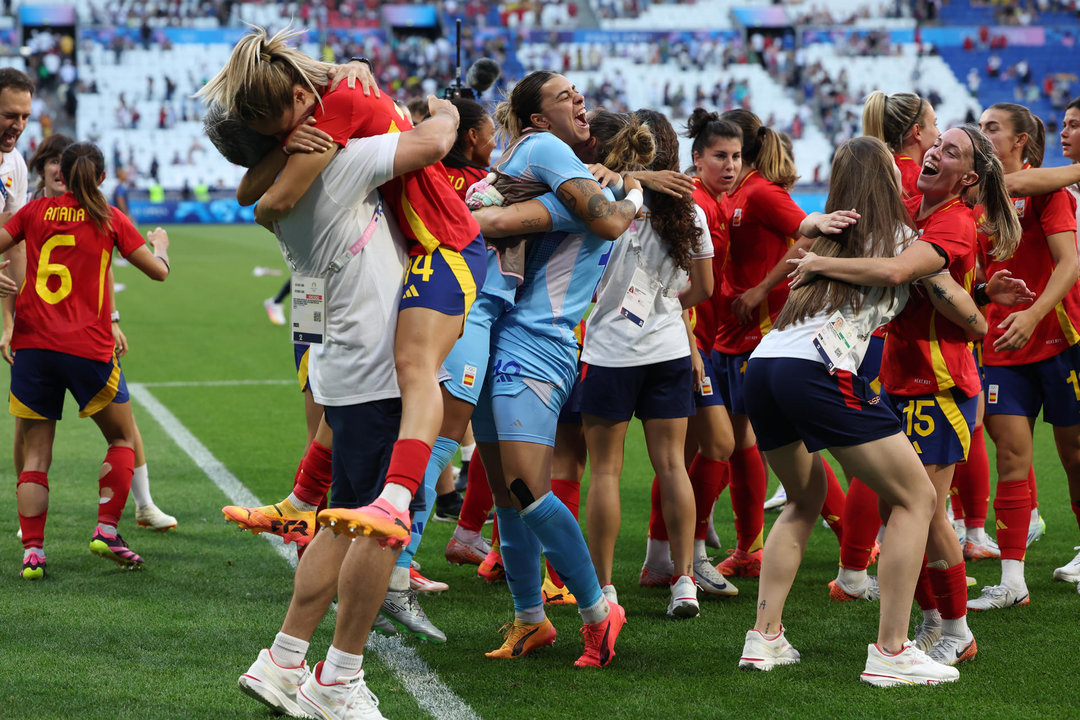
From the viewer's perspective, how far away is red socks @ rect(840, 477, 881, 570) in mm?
4695

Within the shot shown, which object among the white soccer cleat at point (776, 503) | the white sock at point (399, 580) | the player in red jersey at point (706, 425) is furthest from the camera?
the white soccer cleat at point (776, 503)

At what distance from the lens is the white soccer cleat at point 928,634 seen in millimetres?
4145

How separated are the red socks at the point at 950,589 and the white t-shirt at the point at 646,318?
53.7 inches

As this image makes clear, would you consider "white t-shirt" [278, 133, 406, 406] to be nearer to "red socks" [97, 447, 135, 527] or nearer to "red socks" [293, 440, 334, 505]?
"red socks" [293, 440, 334, 505]

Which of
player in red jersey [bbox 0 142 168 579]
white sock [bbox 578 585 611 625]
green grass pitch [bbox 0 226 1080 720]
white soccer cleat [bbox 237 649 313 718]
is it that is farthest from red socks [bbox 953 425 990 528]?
player in red jersey [bbox 0 142 168 579]

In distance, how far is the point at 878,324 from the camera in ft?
12.9

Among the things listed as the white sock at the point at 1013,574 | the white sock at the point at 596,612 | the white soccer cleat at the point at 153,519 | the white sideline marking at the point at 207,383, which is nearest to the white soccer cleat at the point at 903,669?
the white sock at the point at 596,612

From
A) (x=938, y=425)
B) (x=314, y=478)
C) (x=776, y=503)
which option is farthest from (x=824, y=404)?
(x=776, y=503)

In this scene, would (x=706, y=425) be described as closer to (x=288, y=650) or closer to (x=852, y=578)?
(x=852, y=578)

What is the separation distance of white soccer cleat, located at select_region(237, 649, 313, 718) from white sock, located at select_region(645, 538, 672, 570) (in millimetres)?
2245

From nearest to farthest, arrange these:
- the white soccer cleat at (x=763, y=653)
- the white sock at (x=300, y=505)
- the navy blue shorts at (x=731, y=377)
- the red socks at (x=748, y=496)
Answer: the white soccer cleat at (x=763, y=653)
the white sock at (x=300, y=505)
the red socks at (x=748, y=496)
the navy blue shorts at (x=731, y=377)

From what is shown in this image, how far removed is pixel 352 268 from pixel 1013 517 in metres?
3.30

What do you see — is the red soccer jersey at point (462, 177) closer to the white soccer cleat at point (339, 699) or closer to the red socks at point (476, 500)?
the red socks at point (476, 500)

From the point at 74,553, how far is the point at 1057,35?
50572 mm
